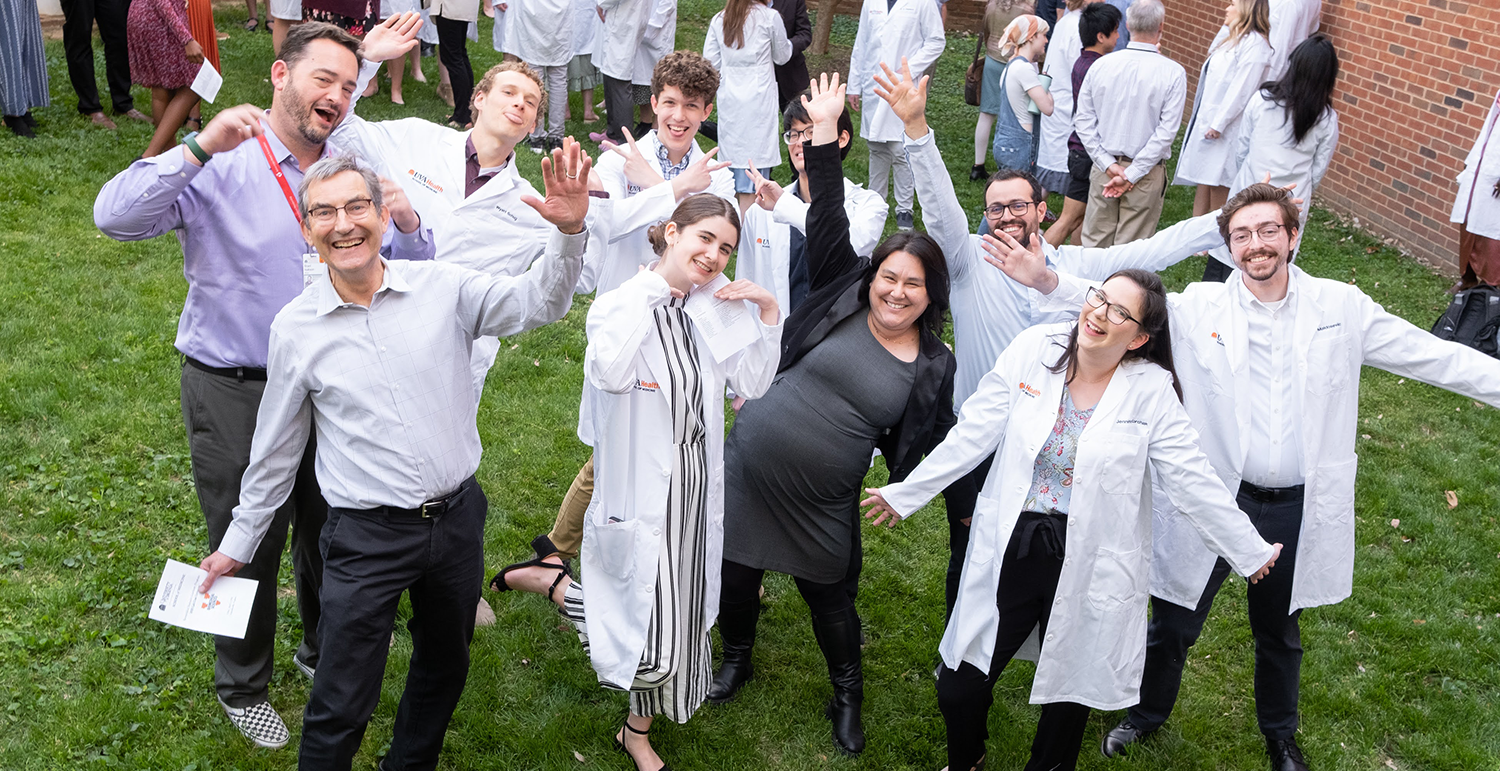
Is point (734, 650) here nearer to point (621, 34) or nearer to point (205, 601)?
point (205, 601)

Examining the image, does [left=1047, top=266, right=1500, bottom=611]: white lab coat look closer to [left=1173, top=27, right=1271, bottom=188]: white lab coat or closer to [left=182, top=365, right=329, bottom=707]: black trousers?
[left=182, top=365, right=329, bottom=707]: black trousers

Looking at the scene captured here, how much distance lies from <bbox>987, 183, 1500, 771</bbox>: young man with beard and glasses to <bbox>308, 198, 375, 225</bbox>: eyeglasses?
2.18m

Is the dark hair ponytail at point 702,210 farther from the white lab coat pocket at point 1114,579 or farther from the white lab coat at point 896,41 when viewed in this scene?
the white lab coat at point 896,41

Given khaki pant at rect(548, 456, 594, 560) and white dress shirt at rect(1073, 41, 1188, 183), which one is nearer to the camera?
khaki pant at rect(548, 456, 594, 560)

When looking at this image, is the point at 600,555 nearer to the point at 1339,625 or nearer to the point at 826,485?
the point at 826,485

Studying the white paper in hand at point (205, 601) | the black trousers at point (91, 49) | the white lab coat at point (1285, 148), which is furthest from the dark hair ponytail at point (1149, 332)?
the black trousers at point (91, 49)

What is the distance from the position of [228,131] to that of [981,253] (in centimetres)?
272

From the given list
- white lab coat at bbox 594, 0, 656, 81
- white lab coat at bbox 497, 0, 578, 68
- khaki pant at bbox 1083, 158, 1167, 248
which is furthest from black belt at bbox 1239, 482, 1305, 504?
white lab coat at bbox 497, 0, 578, 68

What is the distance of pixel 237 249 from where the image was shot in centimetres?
388

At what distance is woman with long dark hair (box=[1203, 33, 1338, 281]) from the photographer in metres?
7.65

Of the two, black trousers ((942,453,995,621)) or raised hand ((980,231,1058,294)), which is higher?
raised hand ((980,231,1058,294))

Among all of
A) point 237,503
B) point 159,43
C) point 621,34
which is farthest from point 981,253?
point 159,43

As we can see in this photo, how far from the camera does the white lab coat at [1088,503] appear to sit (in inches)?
152

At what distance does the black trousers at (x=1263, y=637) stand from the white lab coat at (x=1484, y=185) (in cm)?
482
